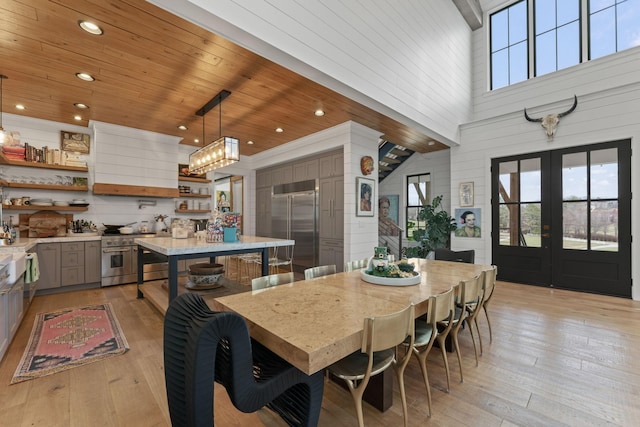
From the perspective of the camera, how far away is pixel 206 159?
4043mm

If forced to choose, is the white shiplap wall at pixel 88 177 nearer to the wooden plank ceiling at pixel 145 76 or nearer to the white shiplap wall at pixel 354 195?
the wooden plank ceiling at pixel 145 76

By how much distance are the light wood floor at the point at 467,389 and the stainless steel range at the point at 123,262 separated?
169 cm

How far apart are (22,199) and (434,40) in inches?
297

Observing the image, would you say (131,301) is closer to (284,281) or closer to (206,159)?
(206,159)

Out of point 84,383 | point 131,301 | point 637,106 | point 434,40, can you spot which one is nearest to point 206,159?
point 131,301

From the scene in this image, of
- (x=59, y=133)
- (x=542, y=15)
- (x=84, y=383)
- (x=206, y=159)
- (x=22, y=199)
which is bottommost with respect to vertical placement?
(x=84, y=383)

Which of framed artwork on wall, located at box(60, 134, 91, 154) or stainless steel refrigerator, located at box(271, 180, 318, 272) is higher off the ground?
framed artwork on wall, located at box(60, 134, 91, 154)

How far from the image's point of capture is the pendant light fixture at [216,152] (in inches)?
141

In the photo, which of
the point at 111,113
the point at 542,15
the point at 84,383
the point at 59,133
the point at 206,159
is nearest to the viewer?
the point at 84,383

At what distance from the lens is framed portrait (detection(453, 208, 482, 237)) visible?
575cm

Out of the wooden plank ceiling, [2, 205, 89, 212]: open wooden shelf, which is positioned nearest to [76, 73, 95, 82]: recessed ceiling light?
the wooden plank ceiling

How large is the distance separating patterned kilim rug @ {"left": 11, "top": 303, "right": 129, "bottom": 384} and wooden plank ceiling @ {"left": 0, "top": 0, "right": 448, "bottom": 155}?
2.90m

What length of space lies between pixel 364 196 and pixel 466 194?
97.9 inches

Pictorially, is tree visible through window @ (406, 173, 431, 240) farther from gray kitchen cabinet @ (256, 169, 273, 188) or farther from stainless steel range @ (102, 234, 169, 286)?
stainless steel range @ (102, 234, 169, 286)
